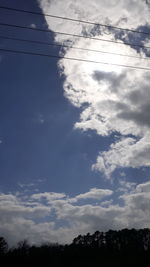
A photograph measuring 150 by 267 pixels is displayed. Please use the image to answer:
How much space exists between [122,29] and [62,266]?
50781 mm

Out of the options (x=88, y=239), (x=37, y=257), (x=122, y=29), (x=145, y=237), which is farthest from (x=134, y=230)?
(x=122, y=29)

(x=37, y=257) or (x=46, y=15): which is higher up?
(x=46, y=15)

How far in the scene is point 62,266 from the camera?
5047 centimetres

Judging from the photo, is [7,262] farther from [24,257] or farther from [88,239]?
[88,239]

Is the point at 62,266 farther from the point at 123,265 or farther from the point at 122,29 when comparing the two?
the point at 122,29

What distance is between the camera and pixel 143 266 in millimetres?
39875

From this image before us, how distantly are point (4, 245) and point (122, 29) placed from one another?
3313 inches

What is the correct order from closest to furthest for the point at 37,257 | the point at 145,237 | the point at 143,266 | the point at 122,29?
the point at 122,29, the point at 143,266, the point at 37,257, the point at 145,237

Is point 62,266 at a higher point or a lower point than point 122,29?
lower

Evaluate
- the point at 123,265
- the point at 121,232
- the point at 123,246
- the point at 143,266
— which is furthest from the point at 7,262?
the point at 121,232

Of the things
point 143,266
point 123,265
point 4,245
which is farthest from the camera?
point 4,245

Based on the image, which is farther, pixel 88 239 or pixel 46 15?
pixel 88 239

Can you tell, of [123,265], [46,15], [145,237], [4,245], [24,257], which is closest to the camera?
[46,15]

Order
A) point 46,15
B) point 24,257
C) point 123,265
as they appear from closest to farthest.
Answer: point 46,15, point 123,265, point 24,257
